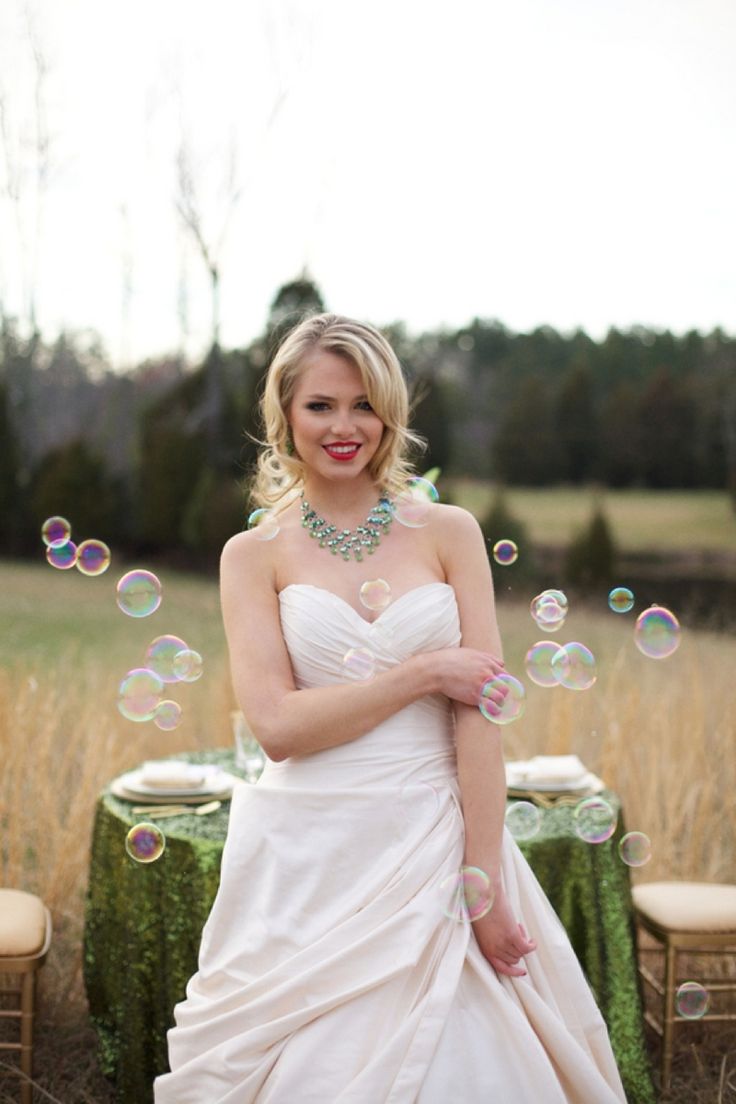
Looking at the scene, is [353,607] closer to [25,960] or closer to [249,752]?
[249,752]

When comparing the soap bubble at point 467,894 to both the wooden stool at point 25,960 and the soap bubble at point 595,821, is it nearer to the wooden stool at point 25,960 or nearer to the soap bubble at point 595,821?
the soap bubble at point 595,821

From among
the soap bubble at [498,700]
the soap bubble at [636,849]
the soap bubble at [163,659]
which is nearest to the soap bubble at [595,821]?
the soap bubble at [636,849]

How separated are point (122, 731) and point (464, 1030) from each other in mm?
3506

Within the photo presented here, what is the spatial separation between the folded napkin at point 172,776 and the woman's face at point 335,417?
1.30 metres

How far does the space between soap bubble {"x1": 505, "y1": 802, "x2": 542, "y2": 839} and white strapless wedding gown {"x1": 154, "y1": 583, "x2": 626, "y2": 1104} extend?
34 cm

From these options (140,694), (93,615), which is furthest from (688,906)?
(93,615)

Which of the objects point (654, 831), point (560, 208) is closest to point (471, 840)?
point (654, 831)

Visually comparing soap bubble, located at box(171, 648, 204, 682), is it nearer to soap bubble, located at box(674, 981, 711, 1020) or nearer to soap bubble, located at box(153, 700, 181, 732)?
soap bubble, located at box(153, 700, 181, 732)

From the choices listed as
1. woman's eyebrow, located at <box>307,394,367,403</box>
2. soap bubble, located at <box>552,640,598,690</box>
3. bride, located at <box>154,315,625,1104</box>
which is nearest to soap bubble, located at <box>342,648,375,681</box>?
bride, located at <box>154,315,625,1104</box>

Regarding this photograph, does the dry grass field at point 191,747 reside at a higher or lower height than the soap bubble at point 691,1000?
lower

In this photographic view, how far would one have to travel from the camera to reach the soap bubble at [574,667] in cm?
273

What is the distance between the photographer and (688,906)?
131 inches

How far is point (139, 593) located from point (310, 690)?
40.6 inches

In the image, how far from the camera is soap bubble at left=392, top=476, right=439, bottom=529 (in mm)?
2434
